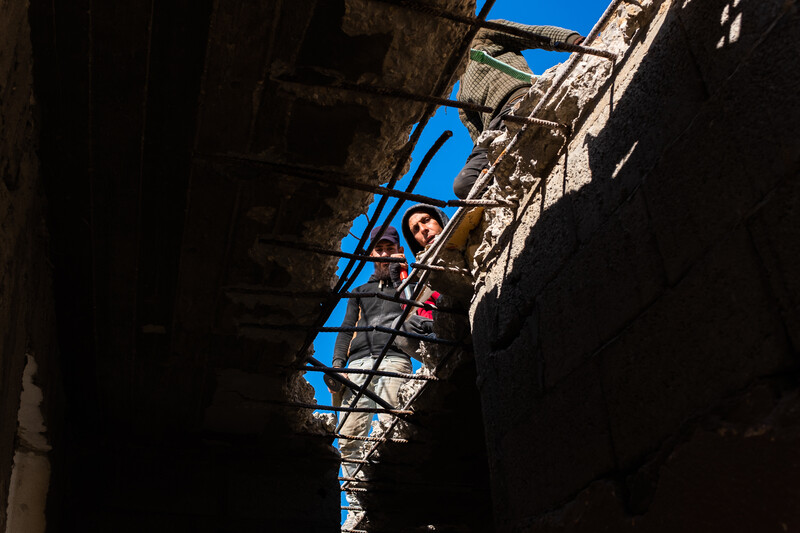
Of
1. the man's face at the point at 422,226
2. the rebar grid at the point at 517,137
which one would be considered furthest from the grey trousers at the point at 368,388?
the rebar grid at the point at 517,137

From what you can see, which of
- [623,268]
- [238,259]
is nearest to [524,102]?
[623,268]

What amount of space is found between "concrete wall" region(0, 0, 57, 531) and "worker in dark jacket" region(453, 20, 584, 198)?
87.5 inches

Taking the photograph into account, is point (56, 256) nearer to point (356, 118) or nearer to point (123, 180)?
point (123, 180)

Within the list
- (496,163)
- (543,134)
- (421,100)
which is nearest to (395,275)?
(496,163)

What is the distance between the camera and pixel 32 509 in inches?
163

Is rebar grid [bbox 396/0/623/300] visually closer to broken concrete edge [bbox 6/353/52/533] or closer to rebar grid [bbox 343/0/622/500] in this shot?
rebar grid [bbox 343/0/622/500]

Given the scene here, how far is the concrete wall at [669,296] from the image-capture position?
1.71m

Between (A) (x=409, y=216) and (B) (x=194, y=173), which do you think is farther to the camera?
(A) (x=409, y=216)

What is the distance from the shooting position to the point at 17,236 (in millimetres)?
2623

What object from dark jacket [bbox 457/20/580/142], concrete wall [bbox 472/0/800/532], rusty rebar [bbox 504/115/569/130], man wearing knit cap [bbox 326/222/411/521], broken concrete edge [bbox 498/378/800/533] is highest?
dark jacket [bbox 457/20/580/142]

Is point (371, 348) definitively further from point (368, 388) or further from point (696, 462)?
point (696, 462)

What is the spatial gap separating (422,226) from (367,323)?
1.37 metres

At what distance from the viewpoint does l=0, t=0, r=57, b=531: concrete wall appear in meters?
2.18

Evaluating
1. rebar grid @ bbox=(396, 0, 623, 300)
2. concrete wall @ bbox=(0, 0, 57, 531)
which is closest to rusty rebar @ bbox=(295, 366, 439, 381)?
rebar grid @ bbox=(396, 0, 623, 300)
